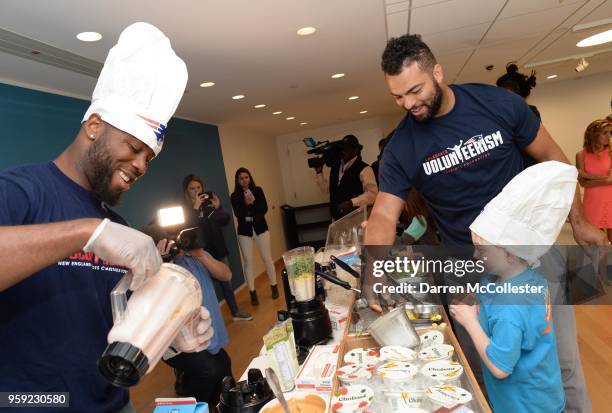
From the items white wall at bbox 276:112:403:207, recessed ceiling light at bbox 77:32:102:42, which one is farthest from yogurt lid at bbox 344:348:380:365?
white wall at bbox 276:112:403:207

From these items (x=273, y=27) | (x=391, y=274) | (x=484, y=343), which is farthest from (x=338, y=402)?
(x=273, y=27)

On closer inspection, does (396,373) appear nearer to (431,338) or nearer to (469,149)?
(431,338)

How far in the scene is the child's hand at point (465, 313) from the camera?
3.89 ft

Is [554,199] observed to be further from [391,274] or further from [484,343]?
[391,274]

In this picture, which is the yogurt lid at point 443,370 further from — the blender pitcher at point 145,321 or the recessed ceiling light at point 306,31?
the recessed ceiling light at point 306,31

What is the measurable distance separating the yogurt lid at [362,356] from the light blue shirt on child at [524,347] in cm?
32

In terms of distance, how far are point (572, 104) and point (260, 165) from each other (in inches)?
221

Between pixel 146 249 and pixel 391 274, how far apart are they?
3.75ft

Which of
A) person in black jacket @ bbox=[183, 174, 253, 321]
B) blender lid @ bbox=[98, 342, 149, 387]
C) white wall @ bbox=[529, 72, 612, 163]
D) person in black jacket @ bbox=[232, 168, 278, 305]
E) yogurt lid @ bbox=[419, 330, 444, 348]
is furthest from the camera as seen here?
white wall @ bbox=[529, 72, 612, 163]

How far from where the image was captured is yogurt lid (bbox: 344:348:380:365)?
110 cm

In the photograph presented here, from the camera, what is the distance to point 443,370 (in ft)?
3.29

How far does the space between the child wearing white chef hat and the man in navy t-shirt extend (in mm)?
291

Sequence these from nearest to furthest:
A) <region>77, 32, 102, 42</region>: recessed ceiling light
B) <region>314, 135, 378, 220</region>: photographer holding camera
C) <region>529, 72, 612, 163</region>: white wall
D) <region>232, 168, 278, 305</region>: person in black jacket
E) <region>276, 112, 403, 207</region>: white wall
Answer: <region>77, 32, 102, 42</region>: recessed ceiling light, <region>314, 135, 378, 220</region>: photographer holding camera, <region>232, 168, 278, 305</region>: person in black jacket, <region>529, 72, 612, 163</region>: white wall, <region>276, 112, 403, 207</region>: white wall

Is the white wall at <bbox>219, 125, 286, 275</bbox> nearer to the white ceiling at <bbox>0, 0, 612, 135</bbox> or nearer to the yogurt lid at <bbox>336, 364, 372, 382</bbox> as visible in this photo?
the white ceiling at <bbox>0, 0, 612, 135</bbox>
